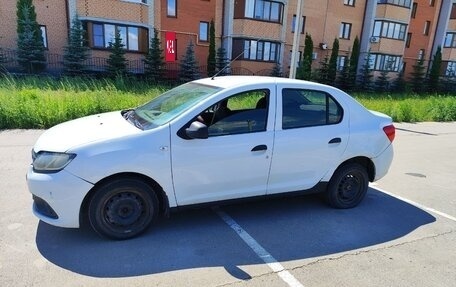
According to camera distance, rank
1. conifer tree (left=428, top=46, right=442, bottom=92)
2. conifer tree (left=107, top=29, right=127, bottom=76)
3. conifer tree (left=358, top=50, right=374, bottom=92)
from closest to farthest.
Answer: conifer tree (left=107, top=29, right=127, bottom=76) < conifer tree (left=358, top=50, right=374, bottom=92) < conifer tree (left=428, top=46, right=442, bottom=92)

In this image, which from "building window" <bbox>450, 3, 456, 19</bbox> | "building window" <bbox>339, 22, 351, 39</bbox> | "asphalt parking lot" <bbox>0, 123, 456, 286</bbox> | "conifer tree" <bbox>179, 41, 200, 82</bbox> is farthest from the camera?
"building window" <bbox>450, 3, 456, 19</bbox>

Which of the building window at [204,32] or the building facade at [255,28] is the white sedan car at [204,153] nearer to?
the building facade at [255,28]

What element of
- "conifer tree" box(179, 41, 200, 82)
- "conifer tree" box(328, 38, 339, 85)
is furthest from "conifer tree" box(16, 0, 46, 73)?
"conifer tree" box(328, 38, 339, 85)

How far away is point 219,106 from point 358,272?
222 cm

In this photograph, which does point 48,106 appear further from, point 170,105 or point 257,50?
point 257,50

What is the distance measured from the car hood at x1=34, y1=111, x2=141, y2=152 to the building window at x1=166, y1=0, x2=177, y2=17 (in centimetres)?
2168

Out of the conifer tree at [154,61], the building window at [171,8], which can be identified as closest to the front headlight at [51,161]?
the conifer tree at [154,61]

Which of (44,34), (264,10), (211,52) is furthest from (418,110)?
(44,34)

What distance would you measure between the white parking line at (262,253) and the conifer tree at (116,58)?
17.4 metres

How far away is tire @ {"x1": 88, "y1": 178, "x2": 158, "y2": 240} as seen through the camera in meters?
3.31

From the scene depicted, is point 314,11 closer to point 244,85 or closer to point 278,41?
point 278,41

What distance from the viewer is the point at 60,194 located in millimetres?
3148

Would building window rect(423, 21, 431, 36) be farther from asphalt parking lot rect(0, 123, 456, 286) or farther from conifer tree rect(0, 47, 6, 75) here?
conifer tree rect(0, 47, 6, 75)

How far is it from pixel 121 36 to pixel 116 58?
2.10 m
